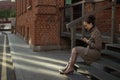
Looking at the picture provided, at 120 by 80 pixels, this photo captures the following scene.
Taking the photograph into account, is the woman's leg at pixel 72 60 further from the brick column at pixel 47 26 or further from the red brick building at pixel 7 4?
the red brick building at pixel 7 4

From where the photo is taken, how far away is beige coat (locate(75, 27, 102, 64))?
8391 millimetres

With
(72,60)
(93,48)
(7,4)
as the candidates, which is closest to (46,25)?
(72,60)

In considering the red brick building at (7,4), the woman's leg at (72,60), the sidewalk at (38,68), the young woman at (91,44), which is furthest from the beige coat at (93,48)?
the red brick building at (7,4)

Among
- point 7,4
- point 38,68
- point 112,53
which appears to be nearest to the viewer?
point 112,53

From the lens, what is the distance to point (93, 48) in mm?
8461

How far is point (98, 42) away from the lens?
8.39 m

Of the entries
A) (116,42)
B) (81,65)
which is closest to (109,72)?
(81,65)

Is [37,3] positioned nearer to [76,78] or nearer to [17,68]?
[17,68]

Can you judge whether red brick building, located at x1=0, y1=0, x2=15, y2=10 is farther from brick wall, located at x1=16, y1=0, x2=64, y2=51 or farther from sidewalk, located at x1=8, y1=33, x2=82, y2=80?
sidewalk, located at x1=8, y1=33, x2=82, y2=80

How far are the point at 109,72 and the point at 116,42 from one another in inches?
78.5

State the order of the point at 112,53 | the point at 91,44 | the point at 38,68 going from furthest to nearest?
the point at 38,68
the point at 91,44
the point at 112,53

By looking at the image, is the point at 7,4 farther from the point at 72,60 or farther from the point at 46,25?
the point at 72,60

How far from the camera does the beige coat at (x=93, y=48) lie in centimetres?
839

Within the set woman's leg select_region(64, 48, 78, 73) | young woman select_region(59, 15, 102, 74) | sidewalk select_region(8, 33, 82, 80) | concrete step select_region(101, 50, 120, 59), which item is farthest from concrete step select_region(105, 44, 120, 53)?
sidewalk select_region(8, 33, 82, 80)
